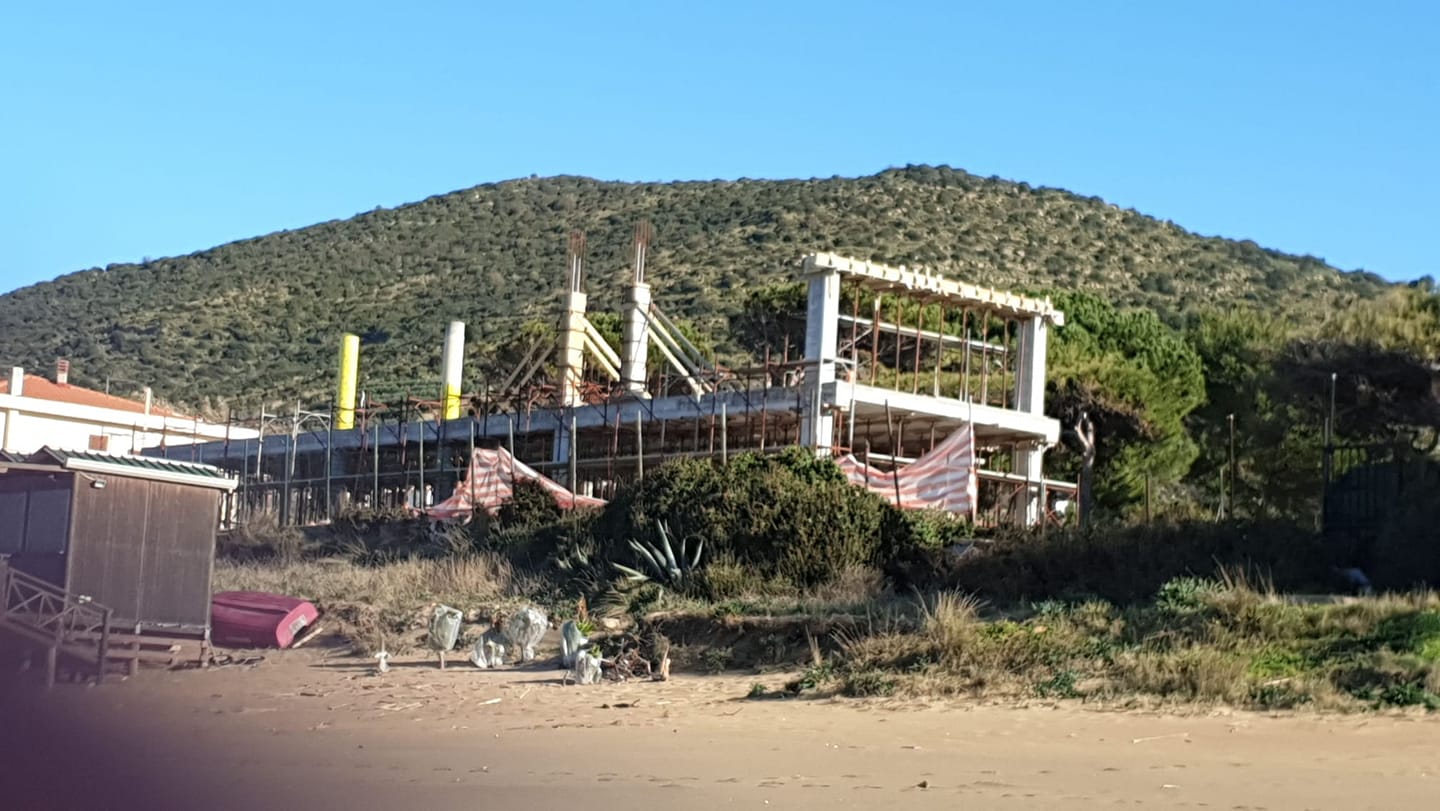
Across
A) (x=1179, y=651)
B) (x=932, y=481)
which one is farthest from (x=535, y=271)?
(x=1179, y=651)

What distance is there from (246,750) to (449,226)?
258ft

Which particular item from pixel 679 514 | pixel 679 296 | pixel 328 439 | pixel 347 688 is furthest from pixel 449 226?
pixel 347 688

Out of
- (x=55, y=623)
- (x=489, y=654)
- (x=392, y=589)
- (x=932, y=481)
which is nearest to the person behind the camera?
(x=489, y=654)

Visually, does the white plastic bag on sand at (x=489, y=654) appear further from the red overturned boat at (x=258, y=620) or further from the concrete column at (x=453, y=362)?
the concrete column at (x=453, y=362)

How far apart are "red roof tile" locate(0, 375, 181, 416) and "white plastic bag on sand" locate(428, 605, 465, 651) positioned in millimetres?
32380

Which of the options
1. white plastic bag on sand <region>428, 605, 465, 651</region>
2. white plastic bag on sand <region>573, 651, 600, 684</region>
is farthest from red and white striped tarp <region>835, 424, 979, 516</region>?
white plastic bag on sand <region>573, 651, 600, 684</region>

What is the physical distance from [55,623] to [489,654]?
5223 mm

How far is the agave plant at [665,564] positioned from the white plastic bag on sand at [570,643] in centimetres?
367

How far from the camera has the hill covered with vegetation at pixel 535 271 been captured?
218 feet

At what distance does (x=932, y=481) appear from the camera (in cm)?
2961

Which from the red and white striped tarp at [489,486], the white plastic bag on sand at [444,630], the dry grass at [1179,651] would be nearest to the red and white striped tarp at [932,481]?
the red and white striped tarp at [489,486]

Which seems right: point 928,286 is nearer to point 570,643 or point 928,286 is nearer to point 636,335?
point 636,335

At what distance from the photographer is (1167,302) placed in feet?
225

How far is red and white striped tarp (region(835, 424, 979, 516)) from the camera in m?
29.1
